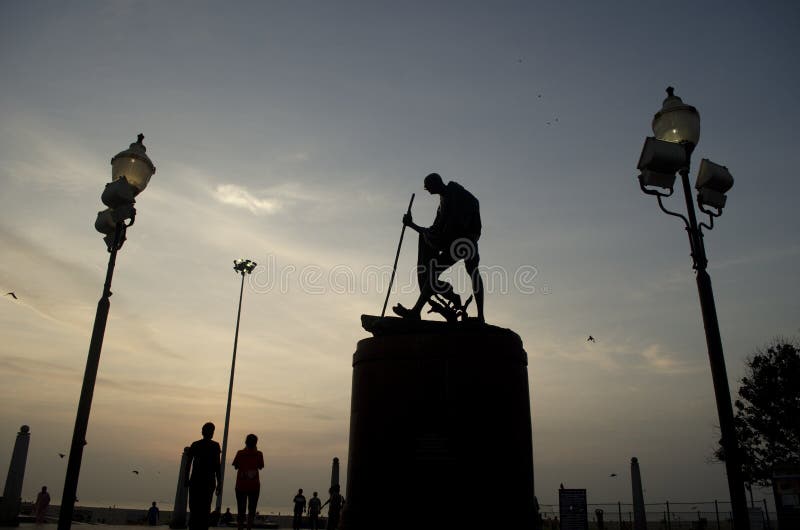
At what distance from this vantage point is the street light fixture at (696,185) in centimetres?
589

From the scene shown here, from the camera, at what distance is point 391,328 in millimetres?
7191

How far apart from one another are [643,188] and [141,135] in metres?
7.26

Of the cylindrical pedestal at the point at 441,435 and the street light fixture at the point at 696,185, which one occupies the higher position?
the street light fixture at the point at 696,185

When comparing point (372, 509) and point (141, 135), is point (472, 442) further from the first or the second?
point (141, 135)

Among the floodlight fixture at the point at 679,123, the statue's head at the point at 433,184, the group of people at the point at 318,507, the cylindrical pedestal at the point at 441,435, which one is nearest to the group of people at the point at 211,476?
the cylindrical pedestal at the point at 441,435

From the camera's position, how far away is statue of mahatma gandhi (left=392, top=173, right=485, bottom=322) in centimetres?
792

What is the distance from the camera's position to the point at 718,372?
6000mm

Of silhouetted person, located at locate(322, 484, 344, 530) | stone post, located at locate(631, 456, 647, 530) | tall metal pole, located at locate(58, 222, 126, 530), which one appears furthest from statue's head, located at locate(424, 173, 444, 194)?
stone post, located at locate(631, 456, 647, 530)

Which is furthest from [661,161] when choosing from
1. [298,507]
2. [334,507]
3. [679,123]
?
[298,507]

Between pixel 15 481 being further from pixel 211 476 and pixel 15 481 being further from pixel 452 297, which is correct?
pixel 452 297

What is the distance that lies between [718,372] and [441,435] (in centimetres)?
290

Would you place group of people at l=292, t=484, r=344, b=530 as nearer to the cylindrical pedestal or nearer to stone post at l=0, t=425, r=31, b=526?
stone post at l=0, t=425, r=31, b=526

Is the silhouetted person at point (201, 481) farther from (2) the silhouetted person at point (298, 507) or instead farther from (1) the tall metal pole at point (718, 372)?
(2) the silhouetted person at point (298, 507)

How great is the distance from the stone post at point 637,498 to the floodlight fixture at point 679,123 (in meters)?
15.1
